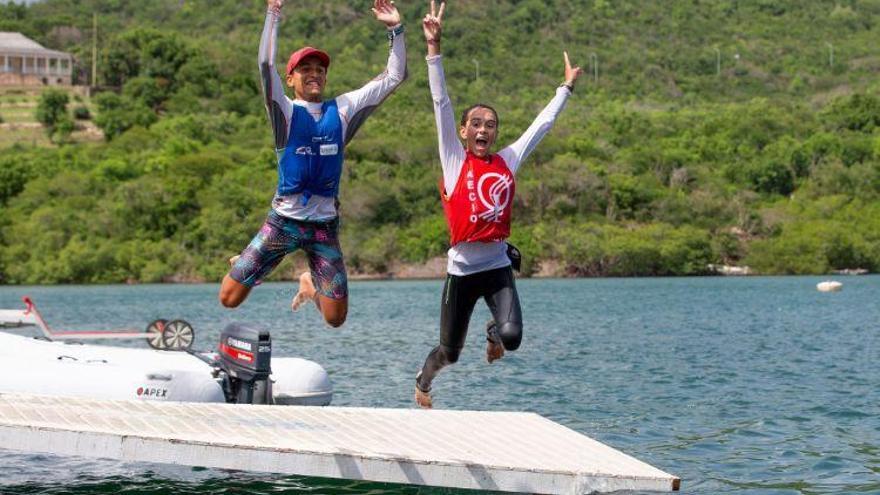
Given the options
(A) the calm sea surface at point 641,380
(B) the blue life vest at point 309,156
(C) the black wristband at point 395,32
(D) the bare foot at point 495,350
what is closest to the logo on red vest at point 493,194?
(D) the bare foot at point 495,350

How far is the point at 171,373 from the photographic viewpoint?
48.8ft

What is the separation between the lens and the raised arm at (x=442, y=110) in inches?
429

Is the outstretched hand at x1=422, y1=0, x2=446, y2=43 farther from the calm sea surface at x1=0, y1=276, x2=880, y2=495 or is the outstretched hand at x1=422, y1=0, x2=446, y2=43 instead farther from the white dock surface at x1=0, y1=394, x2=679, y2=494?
the calm sea surface at x1=0, y1=276, x2=880, y2=495

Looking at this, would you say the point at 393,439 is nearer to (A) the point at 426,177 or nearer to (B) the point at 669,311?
(B) the point at 669,311

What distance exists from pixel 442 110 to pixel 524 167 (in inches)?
3655

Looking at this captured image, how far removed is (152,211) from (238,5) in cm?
10360

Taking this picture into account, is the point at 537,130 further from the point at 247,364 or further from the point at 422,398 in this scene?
the point at 247,364

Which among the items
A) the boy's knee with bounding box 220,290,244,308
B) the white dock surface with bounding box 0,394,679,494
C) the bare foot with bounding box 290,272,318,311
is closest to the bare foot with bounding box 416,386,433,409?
the white dock surface with bounding box 0,394,679,494

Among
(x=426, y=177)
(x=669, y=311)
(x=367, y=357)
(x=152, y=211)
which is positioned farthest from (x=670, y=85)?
(x=367, y=357)

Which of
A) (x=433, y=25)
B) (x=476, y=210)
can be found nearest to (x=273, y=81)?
(x=433, y=25)

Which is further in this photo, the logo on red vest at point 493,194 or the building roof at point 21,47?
the building roof at point 21,47

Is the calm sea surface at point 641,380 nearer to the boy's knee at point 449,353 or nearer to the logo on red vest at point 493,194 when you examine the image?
the boy's knee at point 449,353

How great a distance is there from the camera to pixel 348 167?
342 feet

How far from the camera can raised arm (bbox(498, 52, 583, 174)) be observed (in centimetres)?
1158
